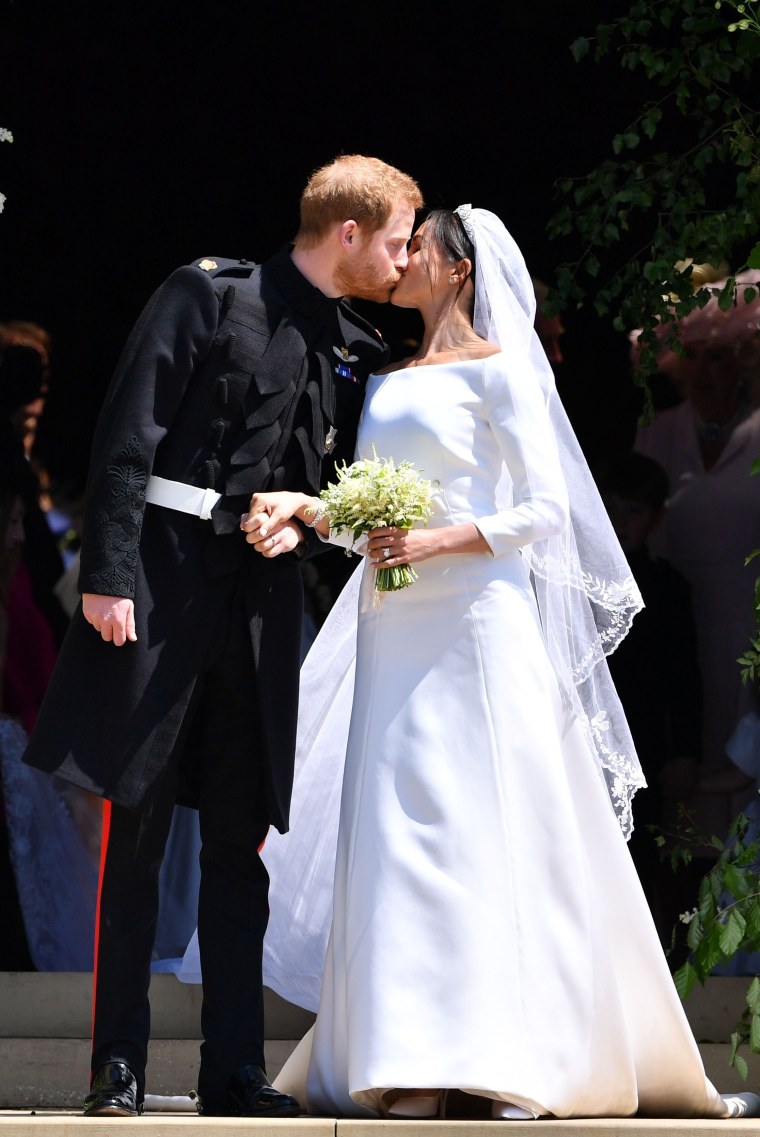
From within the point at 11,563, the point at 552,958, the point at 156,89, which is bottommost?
the point at 552,958

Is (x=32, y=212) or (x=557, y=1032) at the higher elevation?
(x=32, y=212)

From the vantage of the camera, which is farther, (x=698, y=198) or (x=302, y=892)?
(x=698, y=198)

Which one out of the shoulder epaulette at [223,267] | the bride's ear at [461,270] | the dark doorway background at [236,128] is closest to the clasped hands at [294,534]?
the shoulder epaulette at [223,267]

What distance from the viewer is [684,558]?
190 inches

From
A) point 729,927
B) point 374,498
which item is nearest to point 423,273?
point 374,498

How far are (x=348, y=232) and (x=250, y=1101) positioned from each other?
189 centimetres

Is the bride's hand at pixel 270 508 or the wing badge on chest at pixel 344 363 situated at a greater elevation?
the wing badge on chest at pixel 344 363

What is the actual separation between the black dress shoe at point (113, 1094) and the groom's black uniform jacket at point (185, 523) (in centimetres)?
54

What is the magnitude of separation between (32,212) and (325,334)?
185 cm

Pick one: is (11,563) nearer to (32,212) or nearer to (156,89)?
(32,212)

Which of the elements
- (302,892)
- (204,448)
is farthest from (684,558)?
(204,448)

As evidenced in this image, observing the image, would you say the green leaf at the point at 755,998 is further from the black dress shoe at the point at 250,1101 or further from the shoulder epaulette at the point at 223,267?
the shoulder epaulette at the point at 223,267

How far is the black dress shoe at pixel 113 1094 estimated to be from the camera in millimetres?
3029

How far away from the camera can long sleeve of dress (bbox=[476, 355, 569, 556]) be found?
3383 millimetres
